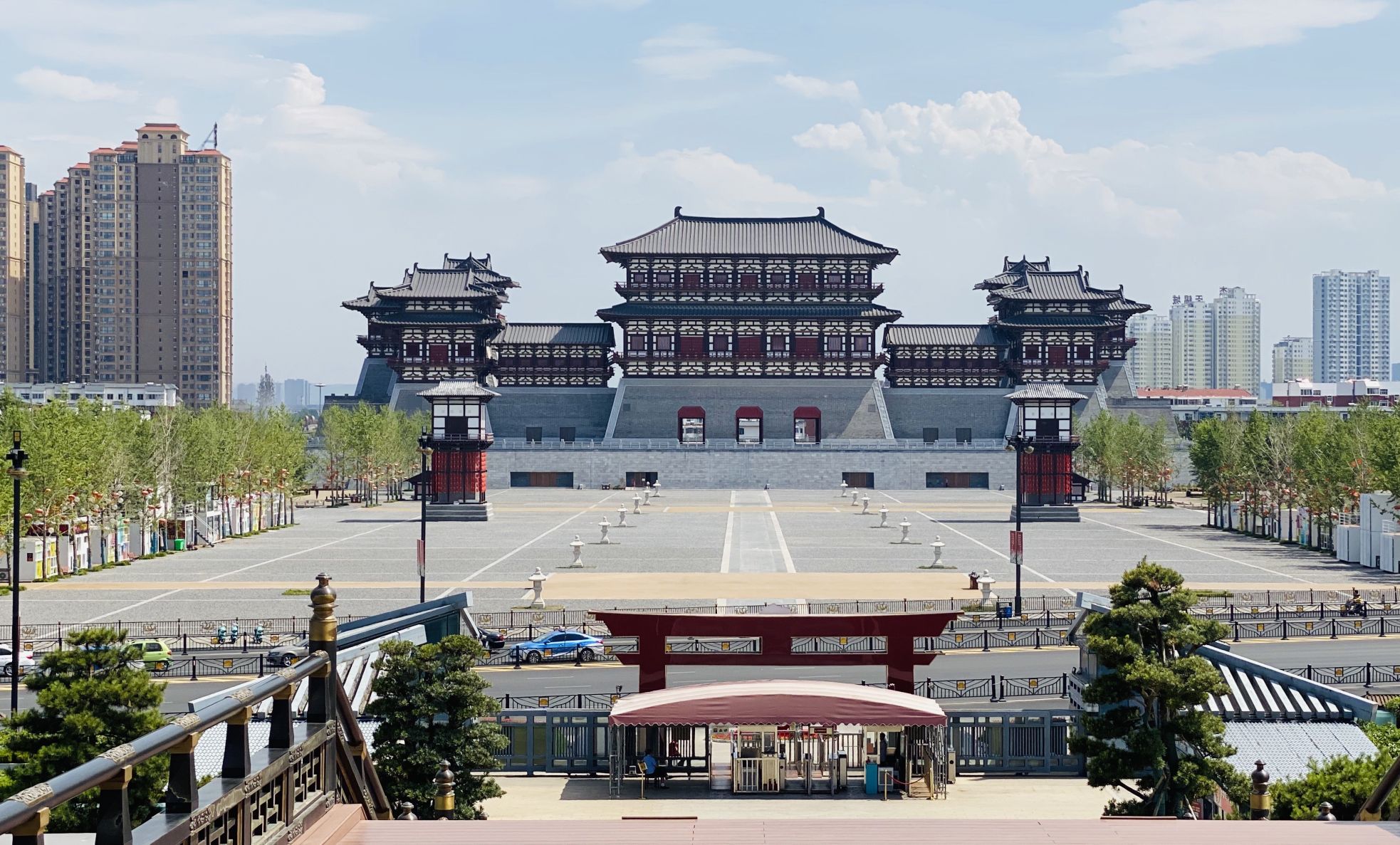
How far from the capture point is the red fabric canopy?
19.1 m

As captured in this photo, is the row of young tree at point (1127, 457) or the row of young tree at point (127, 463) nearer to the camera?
the row of young tree at point (127, 463)

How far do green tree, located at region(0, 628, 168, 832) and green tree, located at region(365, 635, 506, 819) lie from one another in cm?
262

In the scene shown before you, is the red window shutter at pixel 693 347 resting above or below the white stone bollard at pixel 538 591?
above

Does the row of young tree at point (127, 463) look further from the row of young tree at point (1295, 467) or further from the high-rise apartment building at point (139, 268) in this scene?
the high-rise apartment building at point (139, 268)

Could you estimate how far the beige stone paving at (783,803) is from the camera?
18.2m

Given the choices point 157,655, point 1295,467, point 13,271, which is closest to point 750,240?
point 1295,467

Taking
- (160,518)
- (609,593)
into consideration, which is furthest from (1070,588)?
(160,518)

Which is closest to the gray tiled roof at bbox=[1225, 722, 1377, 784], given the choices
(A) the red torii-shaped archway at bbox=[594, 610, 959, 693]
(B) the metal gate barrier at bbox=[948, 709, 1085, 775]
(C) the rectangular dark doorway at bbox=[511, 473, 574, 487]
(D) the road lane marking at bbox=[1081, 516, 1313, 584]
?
(B) the metal gate barrier at bbox=[948, 709, 1085, 775]

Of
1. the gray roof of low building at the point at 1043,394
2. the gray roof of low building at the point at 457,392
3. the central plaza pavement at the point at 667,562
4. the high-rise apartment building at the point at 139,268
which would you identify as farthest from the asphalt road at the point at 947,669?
the high-rise apartment building at the point at 139,268

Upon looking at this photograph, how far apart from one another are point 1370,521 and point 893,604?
24.5m

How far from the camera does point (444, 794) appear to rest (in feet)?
52.7

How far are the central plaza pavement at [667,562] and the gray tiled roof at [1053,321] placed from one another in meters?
33.1

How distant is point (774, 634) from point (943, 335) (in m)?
92.4

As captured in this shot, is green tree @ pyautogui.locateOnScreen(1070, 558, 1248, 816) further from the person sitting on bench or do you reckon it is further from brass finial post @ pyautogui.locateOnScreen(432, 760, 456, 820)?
brass finial post @ pyautogui.locateOnScreen(432, 760, 456, 820)
